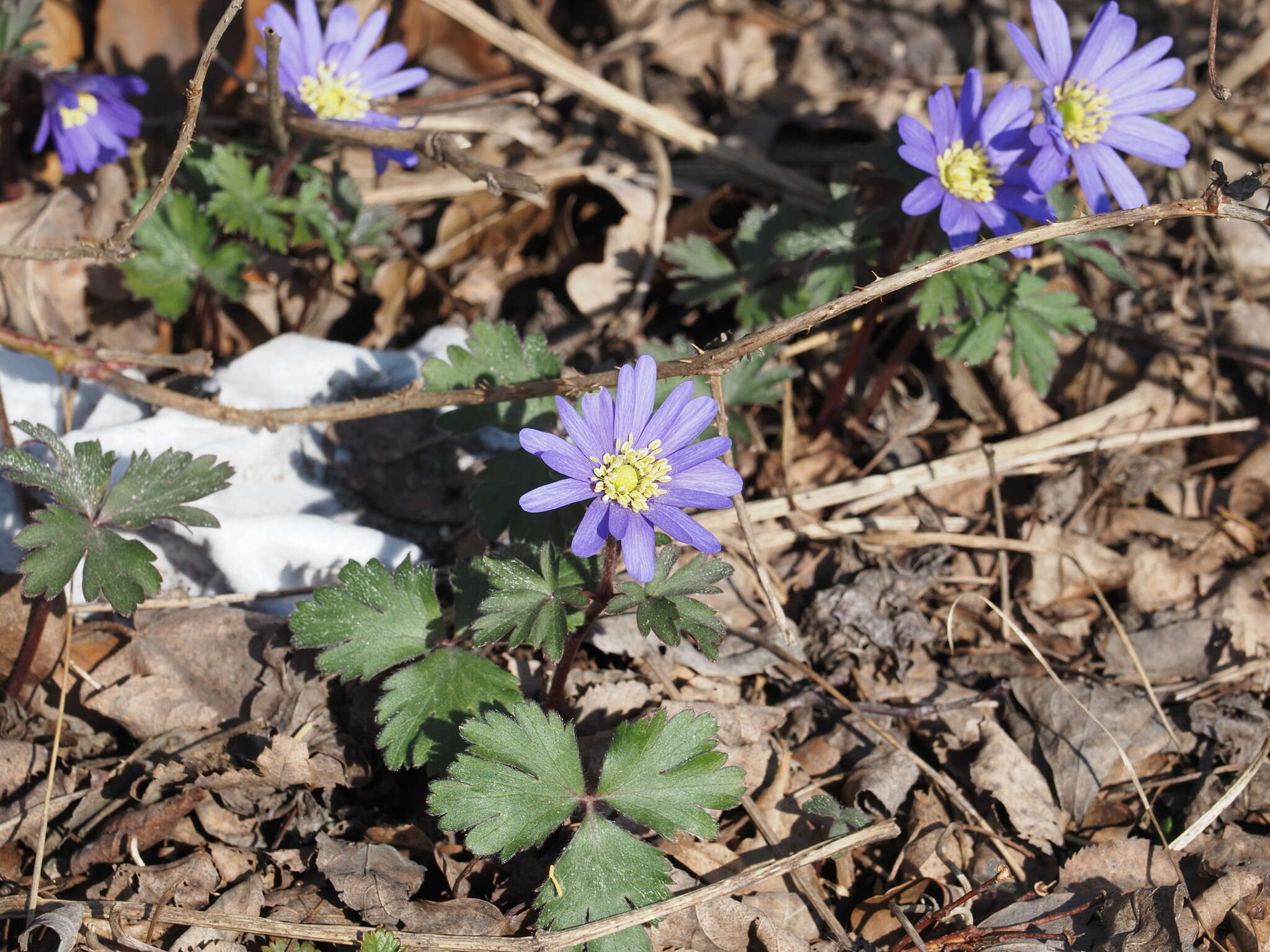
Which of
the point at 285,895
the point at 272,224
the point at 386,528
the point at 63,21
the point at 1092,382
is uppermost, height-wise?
the point at 63,21

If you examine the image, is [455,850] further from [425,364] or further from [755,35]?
[755,35]

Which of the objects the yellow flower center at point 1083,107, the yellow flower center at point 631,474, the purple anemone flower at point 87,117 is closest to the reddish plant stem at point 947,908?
the yellow flower center at point 631,474

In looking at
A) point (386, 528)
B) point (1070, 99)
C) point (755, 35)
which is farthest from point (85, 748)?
point (755, 35)

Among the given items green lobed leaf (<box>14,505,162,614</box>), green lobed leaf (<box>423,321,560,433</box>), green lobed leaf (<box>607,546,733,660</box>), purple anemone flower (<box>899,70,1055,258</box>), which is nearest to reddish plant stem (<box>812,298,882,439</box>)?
purple anemone flower (<box>899,70,1055,258</box>)

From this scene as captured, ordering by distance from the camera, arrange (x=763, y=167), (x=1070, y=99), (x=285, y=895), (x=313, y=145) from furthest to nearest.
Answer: (x=763, y=167)
(x=313, y=145)
(x=1070, y=99)
(x=285, y=895)

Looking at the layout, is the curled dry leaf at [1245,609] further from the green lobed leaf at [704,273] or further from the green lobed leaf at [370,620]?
the green lobed leaf at [370,620]

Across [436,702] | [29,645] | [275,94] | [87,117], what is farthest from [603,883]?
[87,117]
